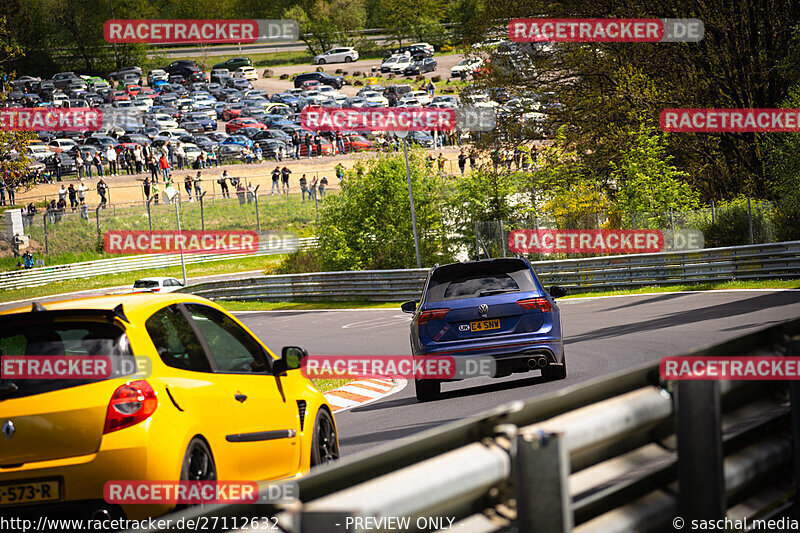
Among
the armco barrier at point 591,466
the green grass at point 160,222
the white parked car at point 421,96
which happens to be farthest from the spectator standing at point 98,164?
the armco barrier at point 591,466

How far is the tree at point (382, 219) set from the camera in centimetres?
4369

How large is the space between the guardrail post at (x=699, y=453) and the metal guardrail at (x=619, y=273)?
81.9ft

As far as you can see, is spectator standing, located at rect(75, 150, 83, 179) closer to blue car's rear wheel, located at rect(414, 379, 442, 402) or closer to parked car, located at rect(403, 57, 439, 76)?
parked car, located at rect(403, 57, 439, 76)

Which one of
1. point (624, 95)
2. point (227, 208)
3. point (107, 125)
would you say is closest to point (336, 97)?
point (107, 125)

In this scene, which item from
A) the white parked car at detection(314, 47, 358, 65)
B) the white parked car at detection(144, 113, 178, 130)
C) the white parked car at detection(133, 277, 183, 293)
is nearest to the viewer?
the white parked car at detection(133, 277, 183, 293)

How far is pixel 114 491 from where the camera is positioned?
5535 millimetres

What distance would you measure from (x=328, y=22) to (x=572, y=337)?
12708cm

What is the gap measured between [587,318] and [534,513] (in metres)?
20.6

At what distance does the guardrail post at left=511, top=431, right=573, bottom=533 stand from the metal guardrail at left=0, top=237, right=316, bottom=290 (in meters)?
52.0

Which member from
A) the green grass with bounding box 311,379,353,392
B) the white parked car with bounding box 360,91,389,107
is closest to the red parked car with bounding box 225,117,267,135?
the white parked car with bounding box 360,91,389,107

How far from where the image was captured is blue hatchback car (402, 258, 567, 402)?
12.8 metres

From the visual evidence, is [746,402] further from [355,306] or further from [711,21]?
[711,21]

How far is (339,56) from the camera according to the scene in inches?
5202

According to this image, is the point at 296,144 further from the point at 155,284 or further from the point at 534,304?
the point at 534,304
